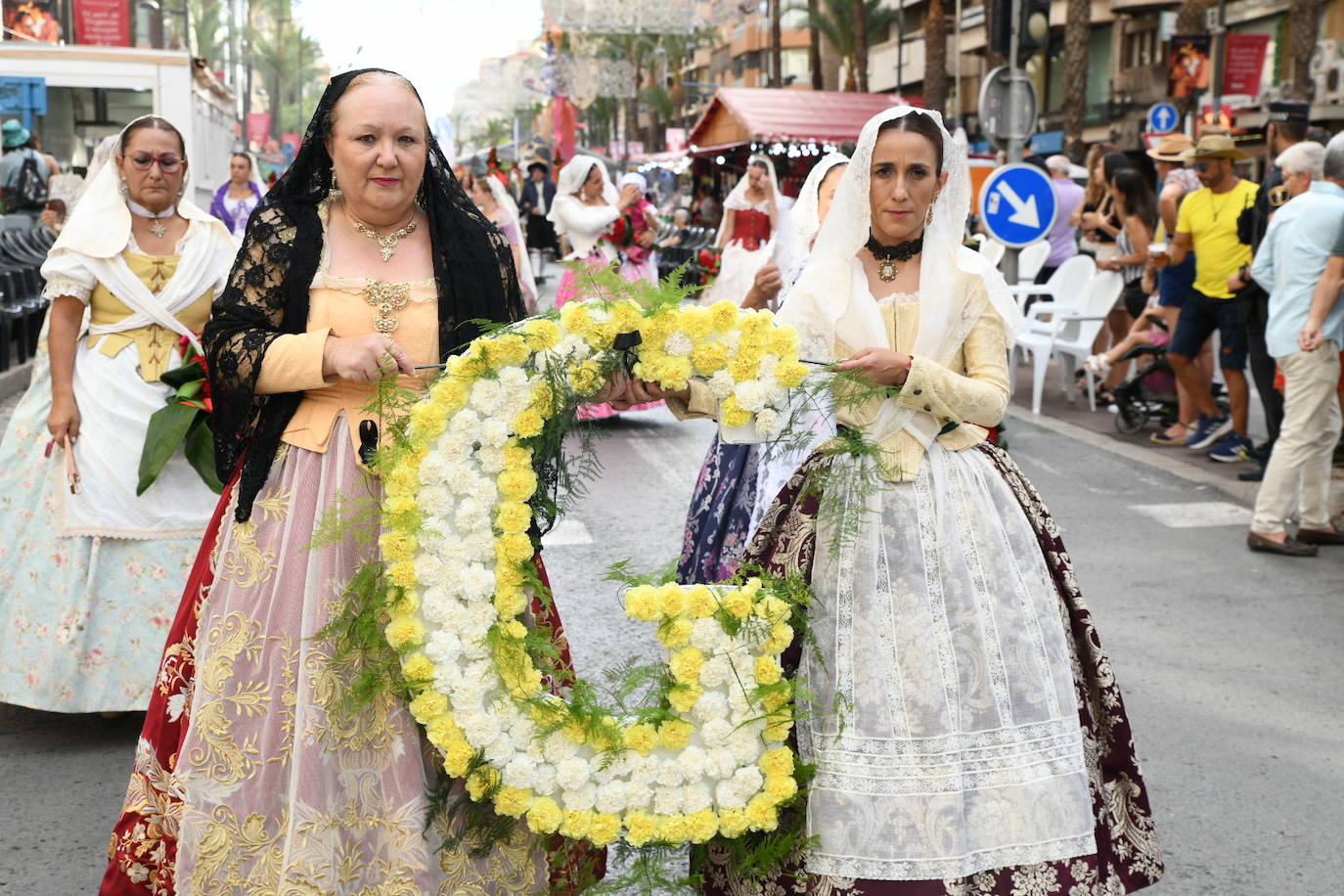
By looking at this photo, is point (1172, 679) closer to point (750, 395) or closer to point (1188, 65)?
point (750, 395)

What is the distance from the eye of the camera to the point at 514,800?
307 centimetres

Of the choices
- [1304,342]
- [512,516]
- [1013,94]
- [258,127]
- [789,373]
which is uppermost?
[258,127]

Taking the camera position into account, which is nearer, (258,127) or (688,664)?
(688,664)

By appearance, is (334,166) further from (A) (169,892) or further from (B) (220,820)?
(A) (169,892)

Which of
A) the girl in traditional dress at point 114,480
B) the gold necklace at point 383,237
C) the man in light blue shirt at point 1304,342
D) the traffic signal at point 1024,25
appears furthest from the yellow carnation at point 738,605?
the traffic signal at point 1024,25

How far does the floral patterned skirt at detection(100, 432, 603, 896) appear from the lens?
3.24 m

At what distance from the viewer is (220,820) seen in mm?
3277

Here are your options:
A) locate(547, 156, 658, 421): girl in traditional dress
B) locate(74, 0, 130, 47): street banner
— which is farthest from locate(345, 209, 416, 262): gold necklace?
locate(74, 0, 130, 47): street banner

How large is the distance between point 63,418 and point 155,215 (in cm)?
75

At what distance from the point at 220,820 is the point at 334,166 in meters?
1.47

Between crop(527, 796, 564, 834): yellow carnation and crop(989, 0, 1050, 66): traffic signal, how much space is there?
11.9 metres

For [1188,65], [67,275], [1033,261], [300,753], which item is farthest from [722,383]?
[1188,65]

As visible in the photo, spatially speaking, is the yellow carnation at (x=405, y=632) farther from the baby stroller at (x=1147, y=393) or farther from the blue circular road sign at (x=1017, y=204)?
the blue circular road sign at (x=1017, y=204)

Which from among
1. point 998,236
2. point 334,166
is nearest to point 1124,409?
point 998,236
